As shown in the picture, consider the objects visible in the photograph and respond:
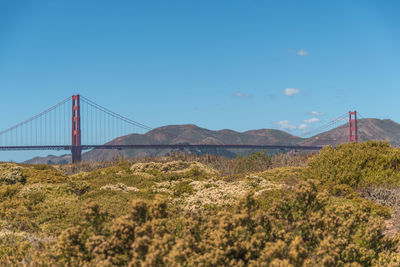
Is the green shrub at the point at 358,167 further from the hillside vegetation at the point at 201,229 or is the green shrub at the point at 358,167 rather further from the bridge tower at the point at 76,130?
the bridge tower at the point at 76,130

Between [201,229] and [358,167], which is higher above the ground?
[358,167]

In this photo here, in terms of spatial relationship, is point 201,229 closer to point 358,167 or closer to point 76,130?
point 358,167

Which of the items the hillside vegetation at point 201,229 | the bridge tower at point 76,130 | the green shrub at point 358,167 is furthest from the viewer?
the bridge tower at point 76,130

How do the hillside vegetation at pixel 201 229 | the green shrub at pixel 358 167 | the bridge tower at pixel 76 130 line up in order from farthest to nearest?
the bridge tower at pixel 76 130
the green shrub at pixel 358 167
the hillside vegetation at pixel 201 229

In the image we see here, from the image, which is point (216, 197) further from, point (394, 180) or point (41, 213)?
point (394, 180)

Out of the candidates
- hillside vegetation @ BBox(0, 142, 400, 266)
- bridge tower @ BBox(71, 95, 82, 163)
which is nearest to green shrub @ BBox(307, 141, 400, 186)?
hillside vegetation @ BBox(0, 142, 400, 266)

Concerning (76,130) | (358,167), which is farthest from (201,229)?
(76,130)

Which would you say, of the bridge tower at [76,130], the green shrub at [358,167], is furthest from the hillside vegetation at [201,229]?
the bridge tower at [76,130]

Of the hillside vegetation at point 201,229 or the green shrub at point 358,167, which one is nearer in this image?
the hillside vegetation at point 201,229

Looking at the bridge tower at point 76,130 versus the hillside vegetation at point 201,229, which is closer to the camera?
the hillside vegetation at point 201,229

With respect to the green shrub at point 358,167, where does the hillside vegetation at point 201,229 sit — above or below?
below

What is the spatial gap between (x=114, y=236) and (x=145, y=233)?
0.43 metres

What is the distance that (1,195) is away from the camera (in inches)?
472

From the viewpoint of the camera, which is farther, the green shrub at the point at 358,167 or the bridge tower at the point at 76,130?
the bridge tower at the point at 76,130
